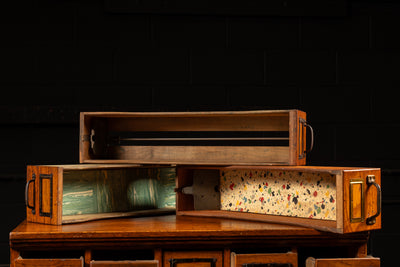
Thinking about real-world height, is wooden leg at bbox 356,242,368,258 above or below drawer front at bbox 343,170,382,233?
below

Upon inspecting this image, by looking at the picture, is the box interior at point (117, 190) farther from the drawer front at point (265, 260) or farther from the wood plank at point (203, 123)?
→ the drawer front at point (265, 260)

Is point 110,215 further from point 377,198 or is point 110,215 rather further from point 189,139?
point 377,198

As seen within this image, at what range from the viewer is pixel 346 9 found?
311 cm

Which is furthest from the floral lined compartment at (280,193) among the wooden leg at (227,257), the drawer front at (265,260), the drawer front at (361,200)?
the wooden leg at (227,257)

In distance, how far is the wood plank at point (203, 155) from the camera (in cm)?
239

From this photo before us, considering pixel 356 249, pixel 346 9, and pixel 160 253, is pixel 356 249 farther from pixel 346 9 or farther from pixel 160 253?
pixel 346 9

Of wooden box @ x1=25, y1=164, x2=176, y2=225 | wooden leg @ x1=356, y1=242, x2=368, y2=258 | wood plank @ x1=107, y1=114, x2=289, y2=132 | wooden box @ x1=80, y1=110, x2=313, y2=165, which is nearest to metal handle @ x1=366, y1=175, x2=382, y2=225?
wooden leg @ x1=356, y1=242, x2=368, y2=258

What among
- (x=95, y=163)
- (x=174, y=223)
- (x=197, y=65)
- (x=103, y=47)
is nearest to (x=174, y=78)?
(x=197, y=65)

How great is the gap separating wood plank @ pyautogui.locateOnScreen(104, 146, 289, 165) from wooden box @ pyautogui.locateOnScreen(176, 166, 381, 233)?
0.18ft

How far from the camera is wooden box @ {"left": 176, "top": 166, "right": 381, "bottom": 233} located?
2.02 meters

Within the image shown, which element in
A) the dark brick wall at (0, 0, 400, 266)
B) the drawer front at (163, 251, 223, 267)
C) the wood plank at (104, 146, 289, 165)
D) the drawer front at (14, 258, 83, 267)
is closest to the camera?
the drawer front at (14, 258, 83, 267)

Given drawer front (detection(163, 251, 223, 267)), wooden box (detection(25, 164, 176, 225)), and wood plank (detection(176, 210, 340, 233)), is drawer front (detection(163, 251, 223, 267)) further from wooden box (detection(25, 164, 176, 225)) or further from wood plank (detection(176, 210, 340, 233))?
wooden box (detection(25, 164, 176, 225))

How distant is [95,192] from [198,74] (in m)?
1.04

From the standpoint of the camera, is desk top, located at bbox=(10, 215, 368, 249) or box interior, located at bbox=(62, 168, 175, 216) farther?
box interior, located at bbox=(62, 168, 175, 216)
